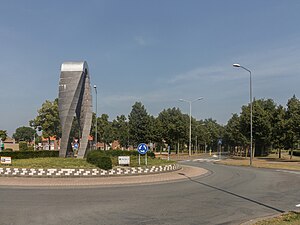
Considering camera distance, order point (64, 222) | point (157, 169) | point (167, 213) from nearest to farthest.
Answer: point (64, 222)
point (167, 213)
point (157, 169)

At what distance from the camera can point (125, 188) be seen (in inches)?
607

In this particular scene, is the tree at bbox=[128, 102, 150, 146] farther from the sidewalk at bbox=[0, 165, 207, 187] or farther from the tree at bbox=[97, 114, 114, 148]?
the sidewalk at bbox=[0, 165, 207, 187]

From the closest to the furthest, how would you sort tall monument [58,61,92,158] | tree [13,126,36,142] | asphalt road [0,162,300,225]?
1. asphalt road [0,162,300,225]
2. tall monument [58,61,92,158]
3. tree [13,126,36,142]

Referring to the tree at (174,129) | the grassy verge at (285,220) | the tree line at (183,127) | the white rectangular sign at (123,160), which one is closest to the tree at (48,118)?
the tree line at (183,127)

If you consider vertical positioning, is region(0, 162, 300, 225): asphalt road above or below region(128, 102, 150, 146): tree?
below

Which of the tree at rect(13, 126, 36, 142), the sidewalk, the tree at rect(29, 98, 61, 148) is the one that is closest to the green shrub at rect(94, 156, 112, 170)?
the sidewalk

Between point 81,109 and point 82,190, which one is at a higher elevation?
point 81,109

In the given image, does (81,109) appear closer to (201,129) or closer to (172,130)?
(172,130)

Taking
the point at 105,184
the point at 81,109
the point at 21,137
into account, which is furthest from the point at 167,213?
the point at 21,137

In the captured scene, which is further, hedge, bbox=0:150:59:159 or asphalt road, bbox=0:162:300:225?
hedge, bbox=0:150:59:159

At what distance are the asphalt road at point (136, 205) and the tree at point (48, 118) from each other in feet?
204

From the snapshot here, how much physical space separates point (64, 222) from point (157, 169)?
14.4 meters

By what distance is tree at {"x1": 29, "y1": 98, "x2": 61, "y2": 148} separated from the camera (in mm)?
75062

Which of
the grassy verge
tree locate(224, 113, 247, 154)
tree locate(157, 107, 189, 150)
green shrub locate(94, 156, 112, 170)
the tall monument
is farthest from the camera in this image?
tree locate(157, 107, 189, 150)
